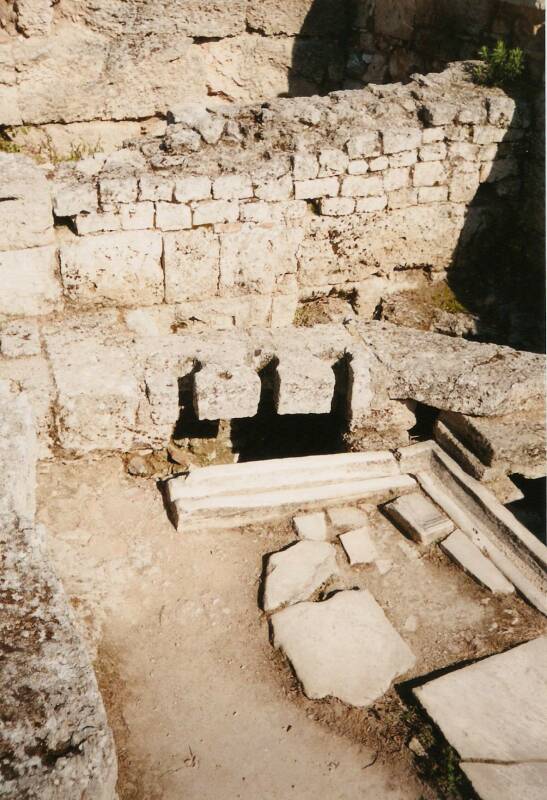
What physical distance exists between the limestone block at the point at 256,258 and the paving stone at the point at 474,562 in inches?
102

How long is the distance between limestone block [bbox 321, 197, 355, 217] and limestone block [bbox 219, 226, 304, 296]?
28cm

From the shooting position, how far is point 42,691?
2455 mm

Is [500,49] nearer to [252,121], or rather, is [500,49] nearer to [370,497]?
[252,121]

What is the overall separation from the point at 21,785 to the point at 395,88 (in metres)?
5.88

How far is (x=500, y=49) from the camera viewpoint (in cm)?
623

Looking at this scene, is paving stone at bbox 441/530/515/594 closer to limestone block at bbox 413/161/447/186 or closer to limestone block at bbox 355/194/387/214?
limestone block at bbox 355/194/387/214

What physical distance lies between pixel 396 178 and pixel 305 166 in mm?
911

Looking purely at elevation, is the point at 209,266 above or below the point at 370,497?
above

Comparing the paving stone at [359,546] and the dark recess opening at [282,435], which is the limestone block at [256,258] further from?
the paving stone at [359,546]

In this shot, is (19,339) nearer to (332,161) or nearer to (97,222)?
(97,222)

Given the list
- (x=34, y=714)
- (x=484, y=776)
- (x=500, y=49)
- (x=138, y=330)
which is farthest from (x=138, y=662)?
(x=500, y=49)

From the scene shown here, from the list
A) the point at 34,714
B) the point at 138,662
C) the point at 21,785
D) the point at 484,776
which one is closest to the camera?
the point at 21,785

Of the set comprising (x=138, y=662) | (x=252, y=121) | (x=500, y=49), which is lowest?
(x=138, y=662)

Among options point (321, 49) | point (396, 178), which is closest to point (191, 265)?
point (396, 178)
